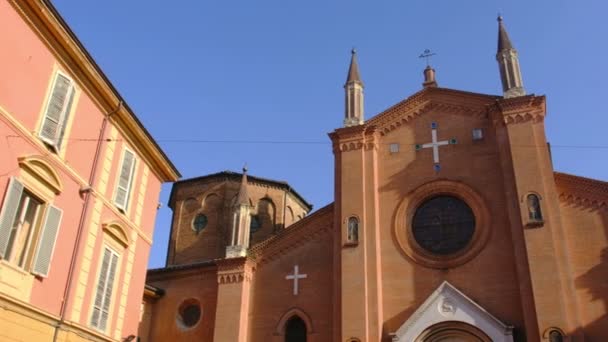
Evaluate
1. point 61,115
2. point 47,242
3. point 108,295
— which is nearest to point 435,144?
point 108,295

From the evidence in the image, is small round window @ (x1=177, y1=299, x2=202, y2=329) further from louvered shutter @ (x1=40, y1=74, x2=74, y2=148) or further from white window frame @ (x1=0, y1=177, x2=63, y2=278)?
louvered shutter @ (x1=40, y1=74, x2=74, y2=148)

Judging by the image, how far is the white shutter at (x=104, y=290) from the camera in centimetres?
1270

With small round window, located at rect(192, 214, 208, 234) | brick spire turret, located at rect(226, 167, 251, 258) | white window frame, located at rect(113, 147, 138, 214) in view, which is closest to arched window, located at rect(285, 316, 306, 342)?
brick spire turret, located at rect(226, 167, 251, 258)

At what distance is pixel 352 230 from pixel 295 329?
438 centimetres

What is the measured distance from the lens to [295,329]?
69.9 feet

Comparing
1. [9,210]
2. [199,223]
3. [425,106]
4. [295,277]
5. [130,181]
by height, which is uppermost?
[425,106]

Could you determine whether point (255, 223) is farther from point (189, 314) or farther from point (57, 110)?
point (57, 110)

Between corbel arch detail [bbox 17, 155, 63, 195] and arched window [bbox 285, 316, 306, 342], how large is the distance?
1193cm

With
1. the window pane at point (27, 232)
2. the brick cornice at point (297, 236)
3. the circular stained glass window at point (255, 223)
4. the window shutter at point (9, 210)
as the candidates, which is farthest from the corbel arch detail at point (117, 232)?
the circular stained glass window at point (255, 223)

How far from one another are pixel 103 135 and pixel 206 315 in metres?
11.6

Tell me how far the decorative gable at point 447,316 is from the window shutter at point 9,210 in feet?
42.2

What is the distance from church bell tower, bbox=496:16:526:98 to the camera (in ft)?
69.6

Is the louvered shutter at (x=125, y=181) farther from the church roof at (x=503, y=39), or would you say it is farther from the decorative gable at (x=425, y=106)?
the church roof at (x=503, y=39)

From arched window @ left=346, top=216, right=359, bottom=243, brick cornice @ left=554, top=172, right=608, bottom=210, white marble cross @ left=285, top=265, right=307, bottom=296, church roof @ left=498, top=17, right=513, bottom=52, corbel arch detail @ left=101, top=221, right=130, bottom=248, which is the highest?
church roof @ left=498, top=17, right=513, bottom=52
